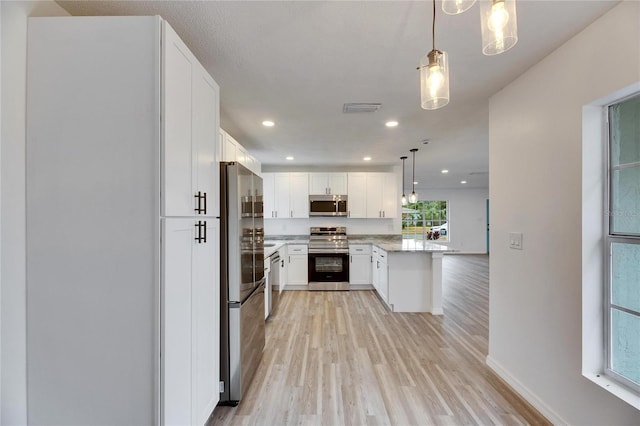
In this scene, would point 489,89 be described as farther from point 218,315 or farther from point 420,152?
point 218,315

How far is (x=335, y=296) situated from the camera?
4883 millimetres

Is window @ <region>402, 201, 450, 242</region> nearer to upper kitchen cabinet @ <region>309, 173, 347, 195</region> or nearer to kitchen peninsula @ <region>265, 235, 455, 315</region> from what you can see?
upper kitchen cabinet @ <region>309, 173, 347, 195</region>

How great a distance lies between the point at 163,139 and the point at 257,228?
1.35 m

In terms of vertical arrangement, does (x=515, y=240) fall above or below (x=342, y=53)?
below

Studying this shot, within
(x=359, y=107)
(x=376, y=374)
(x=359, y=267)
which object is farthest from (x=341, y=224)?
(x=376, y=374)

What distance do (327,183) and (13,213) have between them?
4.67 meters

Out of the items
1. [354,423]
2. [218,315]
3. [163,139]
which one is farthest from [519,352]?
[163,139]

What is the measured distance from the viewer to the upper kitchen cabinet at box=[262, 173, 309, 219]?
562cm

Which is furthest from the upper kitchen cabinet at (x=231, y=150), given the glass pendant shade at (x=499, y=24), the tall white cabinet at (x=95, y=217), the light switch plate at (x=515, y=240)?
the light switch plate at (x=515, y=240)

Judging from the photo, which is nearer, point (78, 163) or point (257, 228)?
point (78, 163)

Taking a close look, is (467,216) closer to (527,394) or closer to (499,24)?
(527,394)

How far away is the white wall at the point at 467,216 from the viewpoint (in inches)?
393

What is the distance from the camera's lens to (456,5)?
37.2 inches

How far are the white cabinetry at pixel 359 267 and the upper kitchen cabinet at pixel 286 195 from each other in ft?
4.04
